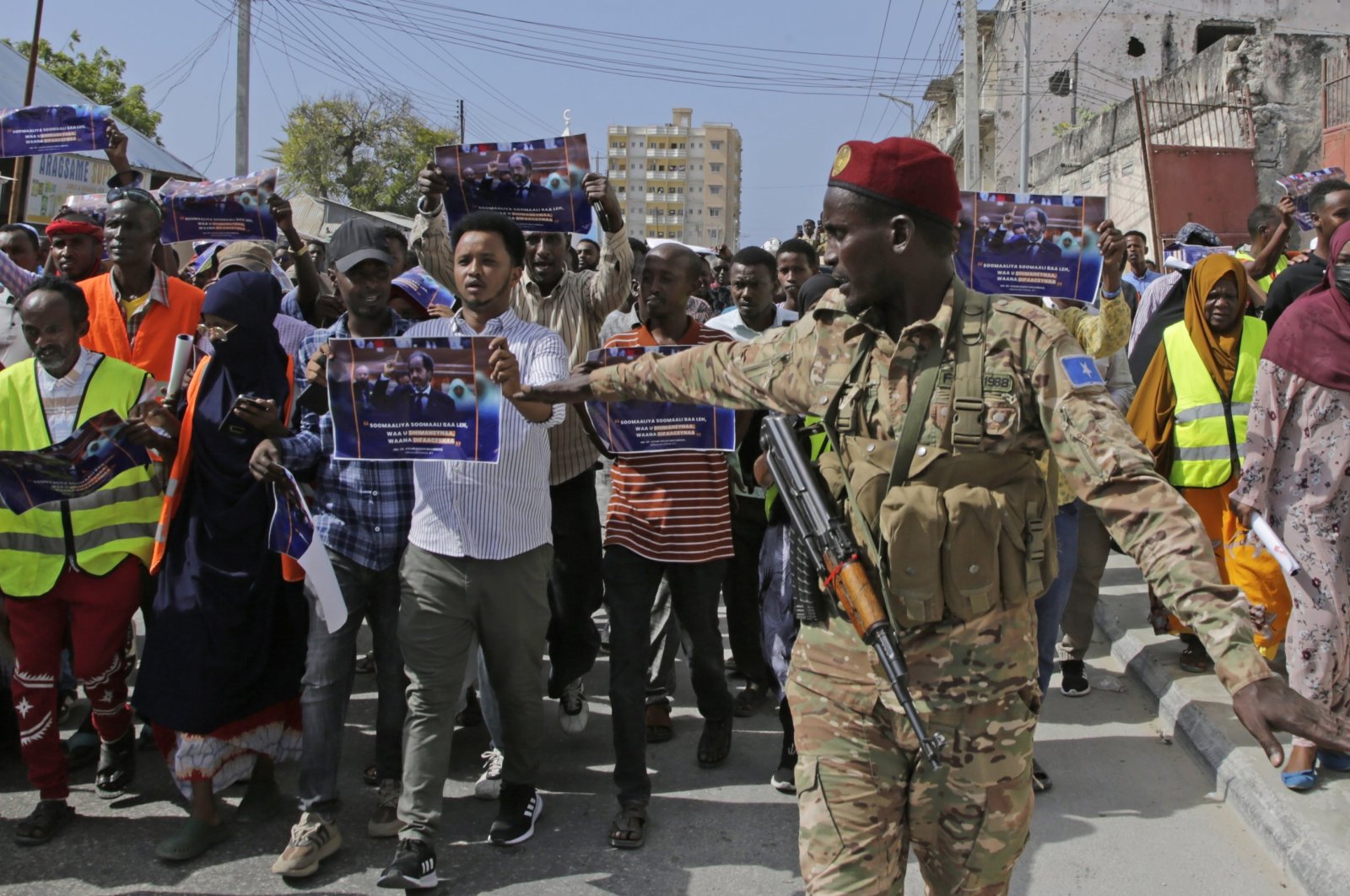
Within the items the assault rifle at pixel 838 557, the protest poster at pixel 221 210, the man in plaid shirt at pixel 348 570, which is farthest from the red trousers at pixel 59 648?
the assault rifle at pixel 838 557

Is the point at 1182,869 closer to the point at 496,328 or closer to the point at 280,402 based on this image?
the point at 496,328

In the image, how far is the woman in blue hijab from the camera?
394 centimetres

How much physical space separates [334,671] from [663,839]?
133 centimetres

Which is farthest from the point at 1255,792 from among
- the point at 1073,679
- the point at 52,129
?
the point at 52,129

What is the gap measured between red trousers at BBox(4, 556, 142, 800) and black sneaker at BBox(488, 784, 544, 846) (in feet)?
5.19

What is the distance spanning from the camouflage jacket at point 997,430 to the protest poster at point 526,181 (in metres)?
2.23

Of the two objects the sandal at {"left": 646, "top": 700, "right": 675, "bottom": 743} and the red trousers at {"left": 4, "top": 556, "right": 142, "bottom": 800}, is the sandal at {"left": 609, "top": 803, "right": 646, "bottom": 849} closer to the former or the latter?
the sandal at {"left": 646, "top": 700, "right": 675, "bottom": 743}

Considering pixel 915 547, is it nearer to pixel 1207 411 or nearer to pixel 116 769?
pixel 116 769

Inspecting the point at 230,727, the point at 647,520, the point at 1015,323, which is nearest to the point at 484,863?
the point at 230,727

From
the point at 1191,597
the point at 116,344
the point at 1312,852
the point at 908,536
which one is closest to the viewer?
the point at 1191,597

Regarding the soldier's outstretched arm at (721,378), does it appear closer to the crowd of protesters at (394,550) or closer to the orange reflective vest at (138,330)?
the crowd of protesters at (394,550)

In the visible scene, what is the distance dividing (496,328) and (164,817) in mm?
2225

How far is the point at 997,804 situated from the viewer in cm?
252

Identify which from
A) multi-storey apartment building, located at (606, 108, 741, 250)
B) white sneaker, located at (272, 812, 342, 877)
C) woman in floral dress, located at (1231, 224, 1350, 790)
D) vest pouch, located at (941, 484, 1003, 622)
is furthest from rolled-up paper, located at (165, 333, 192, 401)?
multi-storey apartment building, located at (606, 108, 741, 250)
